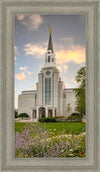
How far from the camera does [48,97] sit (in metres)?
1.37

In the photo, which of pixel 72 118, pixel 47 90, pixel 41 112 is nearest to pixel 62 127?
pixel 72 118

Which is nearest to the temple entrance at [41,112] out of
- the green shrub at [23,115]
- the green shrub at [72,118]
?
the green shrub at [23,115]

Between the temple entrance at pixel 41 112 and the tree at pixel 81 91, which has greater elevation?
the tree at pixel 81 91

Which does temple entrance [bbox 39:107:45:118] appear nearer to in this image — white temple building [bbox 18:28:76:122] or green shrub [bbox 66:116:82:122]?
white temple building [bbox 18:28:76:122]

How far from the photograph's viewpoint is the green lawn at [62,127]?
4.25 feet

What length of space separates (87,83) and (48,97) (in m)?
0.40

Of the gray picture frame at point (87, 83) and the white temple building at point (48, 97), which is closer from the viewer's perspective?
the gray picture frame at point (87, 83)

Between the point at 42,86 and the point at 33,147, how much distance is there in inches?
22.3

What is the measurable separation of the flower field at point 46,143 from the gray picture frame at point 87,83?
5cm

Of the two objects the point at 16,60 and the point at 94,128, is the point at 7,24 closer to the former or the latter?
the point at 16,60

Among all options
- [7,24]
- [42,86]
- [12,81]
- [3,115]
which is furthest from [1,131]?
[7,24]

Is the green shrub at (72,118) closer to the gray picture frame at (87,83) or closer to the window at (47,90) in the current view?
the gray picture frame at (87,83)

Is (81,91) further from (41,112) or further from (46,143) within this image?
(46,143)

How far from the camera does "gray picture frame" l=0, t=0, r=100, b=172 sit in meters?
1.18
